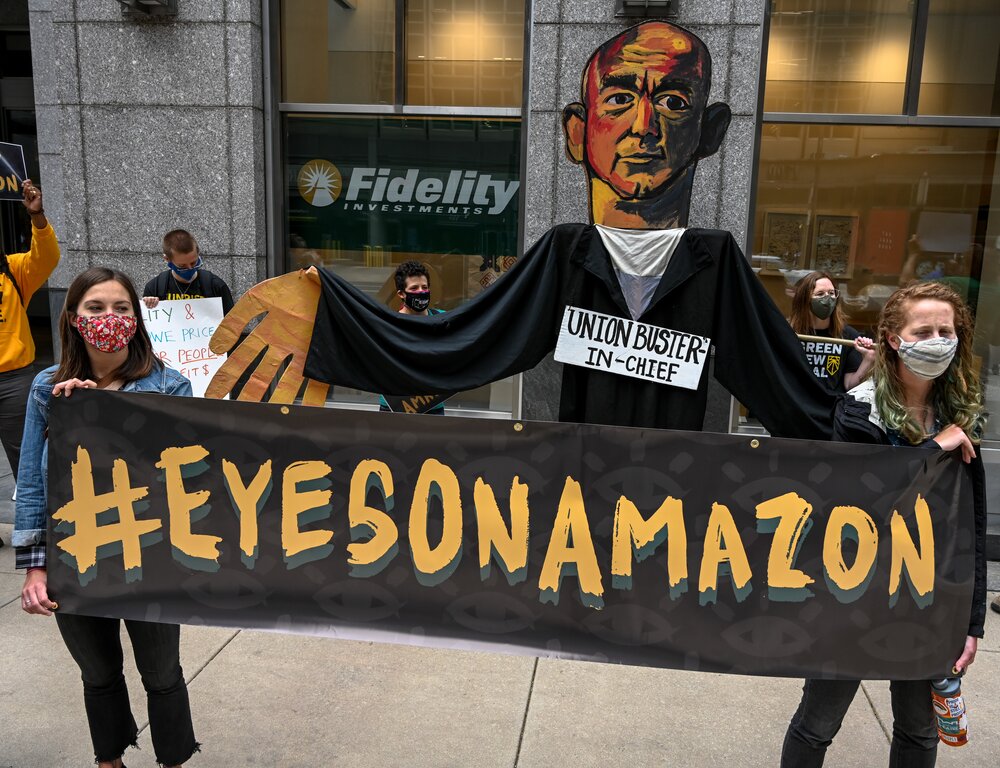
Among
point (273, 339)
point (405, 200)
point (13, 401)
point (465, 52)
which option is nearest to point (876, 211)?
point (465, 52)

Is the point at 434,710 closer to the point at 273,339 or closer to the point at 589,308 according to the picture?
the point at 273,339

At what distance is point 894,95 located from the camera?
6.54 m

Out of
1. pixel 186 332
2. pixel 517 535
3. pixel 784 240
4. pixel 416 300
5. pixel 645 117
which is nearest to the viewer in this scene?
pixel 517 535

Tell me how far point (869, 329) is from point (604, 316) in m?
4.22

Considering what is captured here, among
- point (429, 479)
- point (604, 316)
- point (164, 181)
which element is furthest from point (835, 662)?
point (164, 181)

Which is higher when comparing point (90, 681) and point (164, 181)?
point (164, 181)

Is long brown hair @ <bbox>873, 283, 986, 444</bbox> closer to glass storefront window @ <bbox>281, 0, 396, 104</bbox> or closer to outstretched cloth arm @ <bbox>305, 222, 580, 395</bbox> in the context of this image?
outstretched cloth arm @ <bbox>305, 222, 580, 395</bbox>

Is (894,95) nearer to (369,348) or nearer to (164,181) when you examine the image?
(369,348)

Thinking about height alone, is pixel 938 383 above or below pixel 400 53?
below

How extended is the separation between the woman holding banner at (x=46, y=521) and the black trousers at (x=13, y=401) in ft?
7.09

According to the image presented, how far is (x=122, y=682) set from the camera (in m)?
2.64

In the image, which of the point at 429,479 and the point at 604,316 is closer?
the point at 429,479

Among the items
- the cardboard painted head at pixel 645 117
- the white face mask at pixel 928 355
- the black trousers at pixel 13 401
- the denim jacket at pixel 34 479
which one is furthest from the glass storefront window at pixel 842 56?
the denim jacket at pixel 34 479

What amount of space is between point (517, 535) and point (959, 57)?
6.39m
